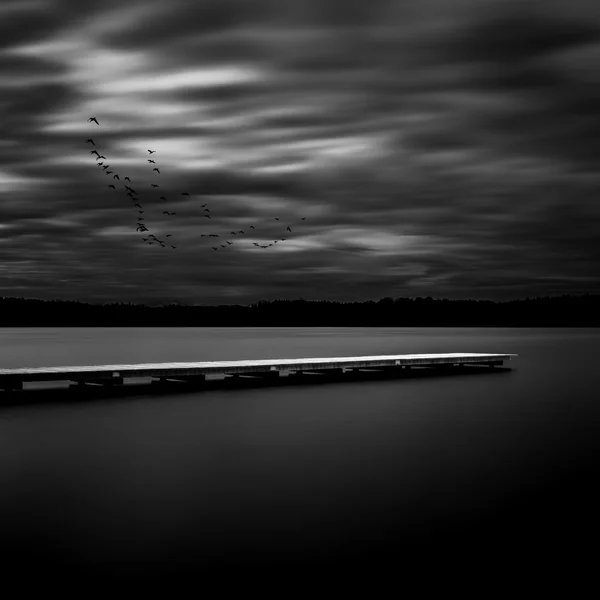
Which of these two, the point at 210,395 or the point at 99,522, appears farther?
the point at 210,395

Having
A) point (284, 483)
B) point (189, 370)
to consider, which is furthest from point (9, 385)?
point (284, 483)

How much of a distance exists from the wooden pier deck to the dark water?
5.63 feet

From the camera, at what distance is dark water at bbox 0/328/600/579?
827 cm

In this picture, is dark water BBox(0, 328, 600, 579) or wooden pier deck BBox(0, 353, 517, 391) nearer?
dark water BBox(0, 328, 600, 579)

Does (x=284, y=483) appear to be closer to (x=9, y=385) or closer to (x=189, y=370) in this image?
(x=9, y=385)

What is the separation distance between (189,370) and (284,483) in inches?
642

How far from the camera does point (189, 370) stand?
27.9m

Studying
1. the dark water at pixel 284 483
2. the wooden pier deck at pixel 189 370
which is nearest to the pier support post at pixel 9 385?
the wooden pier deck at pixel 189 370

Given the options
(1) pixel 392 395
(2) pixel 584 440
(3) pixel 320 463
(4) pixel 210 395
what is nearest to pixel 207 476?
(3) pixel 320 463

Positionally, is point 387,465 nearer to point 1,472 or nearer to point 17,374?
point 1,472

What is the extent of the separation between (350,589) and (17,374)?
18957mm

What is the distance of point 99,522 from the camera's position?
9281 mm

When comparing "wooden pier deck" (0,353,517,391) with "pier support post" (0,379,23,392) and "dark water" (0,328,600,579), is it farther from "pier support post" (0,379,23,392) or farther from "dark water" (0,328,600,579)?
"dark water" (0,328,600,579)

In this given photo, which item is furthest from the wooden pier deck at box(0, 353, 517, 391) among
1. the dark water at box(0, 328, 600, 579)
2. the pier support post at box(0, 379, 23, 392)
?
the dark water at box(0, 328, 600, 579)
